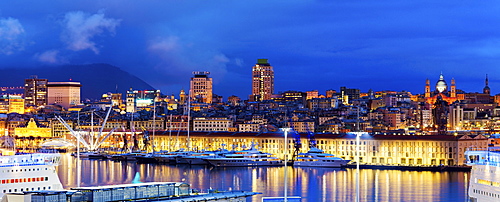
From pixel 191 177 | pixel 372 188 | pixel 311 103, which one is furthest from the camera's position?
pixel 311 103

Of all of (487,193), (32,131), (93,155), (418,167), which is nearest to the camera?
(487,193)

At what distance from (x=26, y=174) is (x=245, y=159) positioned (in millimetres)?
43067

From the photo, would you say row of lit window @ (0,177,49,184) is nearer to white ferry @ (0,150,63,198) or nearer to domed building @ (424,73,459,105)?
white ferry @ (0,150,63,198)

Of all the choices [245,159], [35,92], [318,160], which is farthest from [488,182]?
[35,92]

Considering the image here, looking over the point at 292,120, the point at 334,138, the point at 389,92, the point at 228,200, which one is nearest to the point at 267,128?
the point at 292,120

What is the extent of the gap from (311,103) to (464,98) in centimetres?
2685

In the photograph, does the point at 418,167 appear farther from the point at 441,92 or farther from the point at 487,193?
the point at 441,92

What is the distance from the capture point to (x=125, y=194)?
25484mm

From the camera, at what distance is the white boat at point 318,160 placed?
68562mm

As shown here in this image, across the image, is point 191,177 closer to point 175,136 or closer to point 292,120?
point 175,136

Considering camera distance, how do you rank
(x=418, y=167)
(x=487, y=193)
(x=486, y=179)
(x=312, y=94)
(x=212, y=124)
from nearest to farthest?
(x=487, y=193)
(x=486, y=179)
(x=418, y=167)
(x=212, y=124)
(x=312, y=94)

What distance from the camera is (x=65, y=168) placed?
2462 inches

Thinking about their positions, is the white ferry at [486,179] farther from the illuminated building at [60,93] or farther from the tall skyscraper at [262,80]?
the illuminated building at [60,93]

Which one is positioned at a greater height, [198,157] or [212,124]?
[212,124]
